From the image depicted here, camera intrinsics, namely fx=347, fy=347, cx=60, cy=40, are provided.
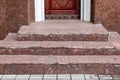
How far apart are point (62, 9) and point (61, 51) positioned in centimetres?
230

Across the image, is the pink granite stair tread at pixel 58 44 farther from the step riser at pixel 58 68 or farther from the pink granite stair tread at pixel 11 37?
the step riser at pixel 58 68

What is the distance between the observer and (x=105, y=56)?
5562mm

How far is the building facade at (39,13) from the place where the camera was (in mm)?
6973

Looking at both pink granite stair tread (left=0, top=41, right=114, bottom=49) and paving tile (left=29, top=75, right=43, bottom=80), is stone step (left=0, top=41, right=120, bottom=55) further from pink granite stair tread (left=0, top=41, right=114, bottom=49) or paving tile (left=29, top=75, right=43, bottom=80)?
paving tile (left=29, top=75, right=43, bottom=80)

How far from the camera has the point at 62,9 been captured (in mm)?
7777

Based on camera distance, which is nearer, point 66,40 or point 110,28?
point 66,40

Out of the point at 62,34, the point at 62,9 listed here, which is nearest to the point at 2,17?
the point at 62,9

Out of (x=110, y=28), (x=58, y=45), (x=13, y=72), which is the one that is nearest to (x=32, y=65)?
(x=13, y=72)

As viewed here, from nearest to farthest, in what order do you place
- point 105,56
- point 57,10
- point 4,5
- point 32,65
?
point 32,65 < point 105,56 < point 4,5 < point 57,10

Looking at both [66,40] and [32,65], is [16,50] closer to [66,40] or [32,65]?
[32,65]

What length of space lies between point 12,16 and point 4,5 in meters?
0.27

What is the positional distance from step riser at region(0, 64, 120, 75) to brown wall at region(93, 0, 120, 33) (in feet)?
6.85

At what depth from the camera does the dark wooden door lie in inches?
304

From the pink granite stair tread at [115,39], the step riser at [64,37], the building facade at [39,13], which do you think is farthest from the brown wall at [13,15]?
the pink granite stair tread at [115,39]
